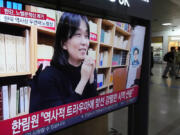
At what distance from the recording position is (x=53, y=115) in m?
1.11

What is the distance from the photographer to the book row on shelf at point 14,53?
0.90m

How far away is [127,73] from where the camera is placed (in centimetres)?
168

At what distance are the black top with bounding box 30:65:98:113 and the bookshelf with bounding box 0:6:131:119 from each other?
95 millimetres

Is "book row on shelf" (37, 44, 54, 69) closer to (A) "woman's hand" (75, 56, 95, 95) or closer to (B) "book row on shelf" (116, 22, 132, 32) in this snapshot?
(A) "woman's hand" (75, 56, 95, 95)

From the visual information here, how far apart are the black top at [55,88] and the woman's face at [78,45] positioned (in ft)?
0.22

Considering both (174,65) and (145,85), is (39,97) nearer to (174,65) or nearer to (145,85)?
(145,85)

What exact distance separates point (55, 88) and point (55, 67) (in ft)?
Answer: 0.49

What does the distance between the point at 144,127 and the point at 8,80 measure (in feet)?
5.65

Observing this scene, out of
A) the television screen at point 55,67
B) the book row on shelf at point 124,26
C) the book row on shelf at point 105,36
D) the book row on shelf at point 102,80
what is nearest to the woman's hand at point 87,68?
the television screen at point 55,67

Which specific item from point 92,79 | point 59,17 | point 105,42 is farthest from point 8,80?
point 105,42

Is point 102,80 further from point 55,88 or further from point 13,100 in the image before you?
point 13,100

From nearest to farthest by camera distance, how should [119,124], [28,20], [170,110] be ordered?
[28,20]
[119,124]
[170,110]

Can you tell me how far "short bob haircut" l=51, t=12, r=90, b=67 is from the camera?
1.08 meters

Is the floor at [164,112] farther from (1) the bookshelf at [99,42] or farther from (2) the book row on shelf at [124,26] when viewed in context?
(2) the book row on shelf at [124,26]
